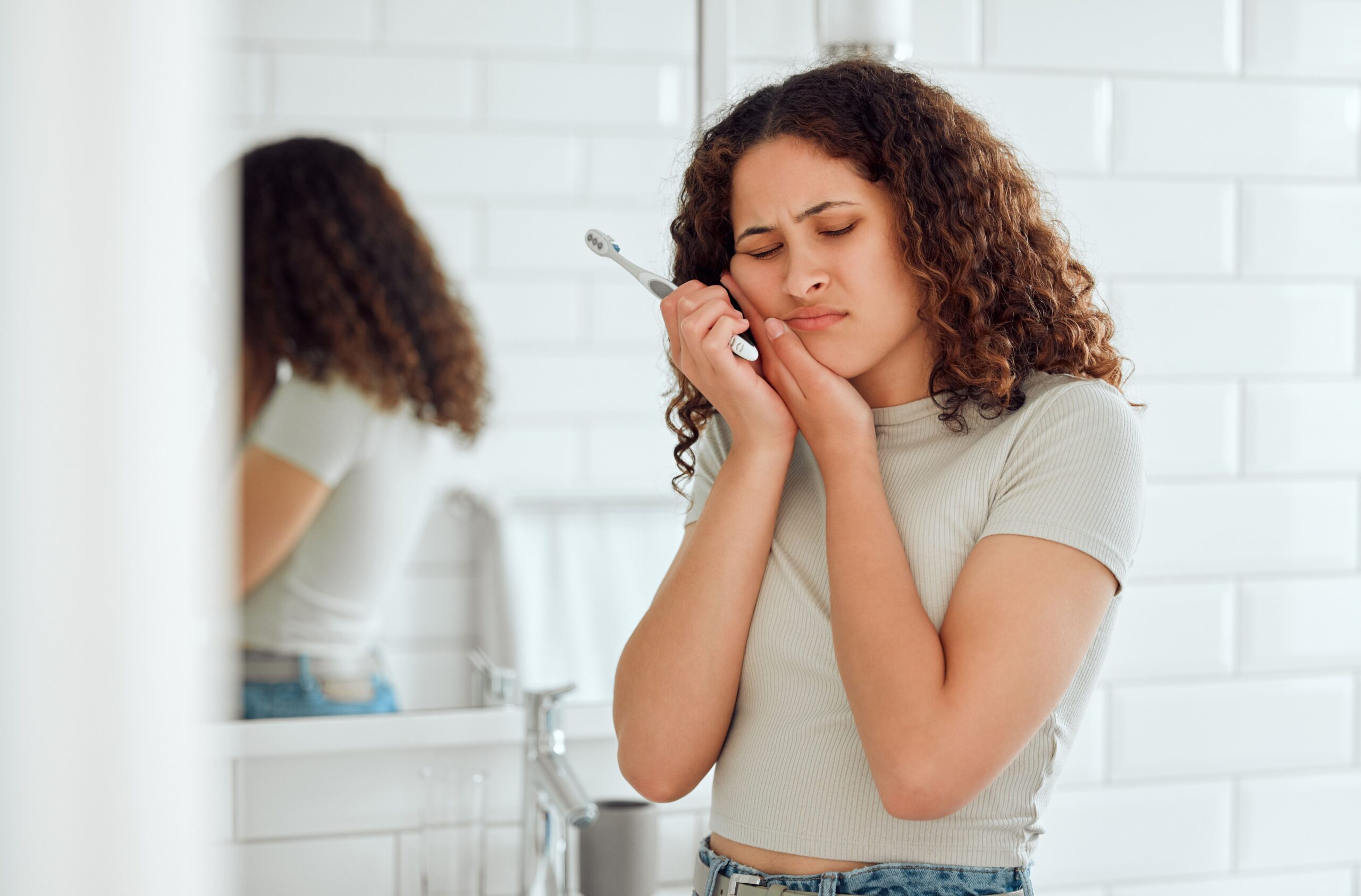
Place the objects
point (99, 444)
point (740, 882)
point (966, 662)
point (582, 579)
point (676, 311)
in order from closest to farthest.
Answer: point (99, 444) < point (966, 662) < point (740, 882) < point (676, 311) < point (582, 579)

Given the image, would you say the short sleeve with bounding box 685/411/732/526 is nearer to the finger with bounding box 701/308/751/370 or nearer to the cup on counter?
the finger with bounding box 701/308/751/370

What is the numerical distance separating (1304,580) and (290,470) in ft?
3.60

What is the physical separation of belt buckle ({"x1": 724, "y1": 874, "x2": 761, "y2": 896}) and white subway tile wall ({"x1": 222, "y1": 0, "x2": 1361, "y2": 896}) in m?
0.40

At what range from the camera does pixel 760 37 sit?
3.82ft

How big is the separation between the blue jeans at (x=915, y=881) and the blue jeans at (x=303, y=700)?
19.6 inches

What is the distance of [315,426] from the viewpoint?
1.05m

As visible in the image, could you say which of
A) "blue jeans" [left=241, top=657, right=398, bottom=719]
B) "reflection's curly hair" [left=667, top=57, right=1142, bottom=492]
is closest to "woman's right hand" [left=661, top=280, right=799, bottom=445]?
"reflection's curly hair" [left=667, top=57, right=1142, bottom=492]

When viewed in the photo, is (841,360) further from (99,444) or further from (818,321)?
(99,444)

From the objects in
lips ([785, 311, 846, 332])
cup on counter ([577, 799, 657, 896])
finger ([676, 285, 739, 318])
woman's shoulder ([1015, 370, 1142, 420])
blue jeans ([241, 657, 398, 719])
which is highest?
finger ([676, 285, 739, 318])

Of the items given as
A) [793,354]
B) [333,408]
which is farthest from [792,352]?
[333,408]

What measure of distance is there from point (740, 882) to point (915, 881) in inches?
4.6

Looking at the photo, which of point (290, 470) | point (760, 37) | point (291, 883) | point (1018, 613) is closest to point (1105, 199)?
point (760, 37)

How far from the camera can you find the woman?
0.69m

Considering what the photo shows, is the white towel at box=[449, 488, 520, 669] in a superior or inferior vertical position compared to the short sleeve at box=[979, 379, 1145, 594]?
inferior
